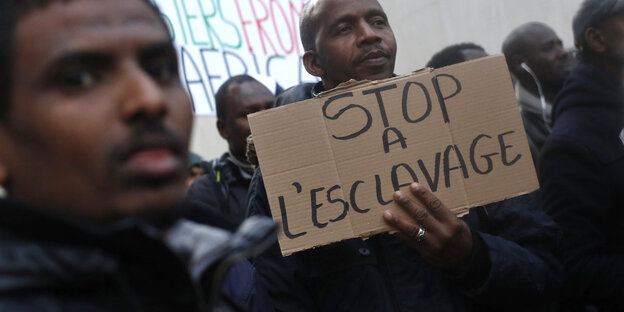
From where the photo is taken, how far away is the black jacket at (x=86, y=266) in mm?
872

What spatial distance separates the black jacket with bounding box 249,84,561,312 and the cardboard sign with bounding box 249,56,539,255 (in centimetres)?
12

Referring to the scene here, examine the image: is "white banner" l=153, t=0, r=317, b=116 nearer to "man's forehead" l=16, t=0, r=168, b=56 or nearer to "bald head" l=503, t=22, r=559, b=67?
"bald head" l=503, t=22, r=559, b=67

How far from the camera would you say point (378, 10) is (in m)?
2.27

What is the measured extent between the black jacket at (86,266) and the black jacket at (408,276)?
1005 mm

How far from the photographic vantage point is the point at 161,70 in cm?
106

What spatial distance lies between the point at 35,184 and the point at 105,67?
0.62 ft

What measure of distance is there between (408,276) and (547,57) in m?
2.85

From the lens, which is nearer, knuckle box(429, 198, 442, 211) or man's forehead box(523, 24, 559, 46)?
knuckle box(429, 198, 442, 211)

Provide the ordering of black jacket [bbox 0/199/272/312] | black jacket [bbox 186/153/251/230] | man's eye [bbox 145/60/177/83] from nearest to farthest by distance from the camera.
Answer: black jacket [bbox 0/199/272/312]
man's eye [bbox 145/60/177/83]
black jacket [bbox 186/153/251/230]

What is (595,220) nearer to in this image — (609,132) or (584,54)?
(609,132)

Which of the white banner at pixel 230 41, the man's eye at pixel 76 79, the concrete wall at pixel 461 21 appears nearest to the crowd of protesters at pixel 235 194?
the man's eye at pixel 76 79

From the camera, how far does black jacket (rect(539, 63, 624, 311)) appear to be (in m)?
2.48

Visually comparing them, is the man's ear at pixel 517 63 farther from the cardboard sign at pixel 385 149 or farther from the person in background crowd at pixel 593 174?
the cardboard sign at pixel 385 149

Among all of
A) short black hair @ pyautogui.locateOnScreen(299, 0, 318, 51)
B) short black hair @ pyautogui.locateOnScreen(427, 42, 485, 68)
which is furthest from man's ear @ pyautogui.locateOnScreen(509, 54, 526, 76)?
short black hair @ pyautogui.locateOnScreen(299, 0, 318, 51)
